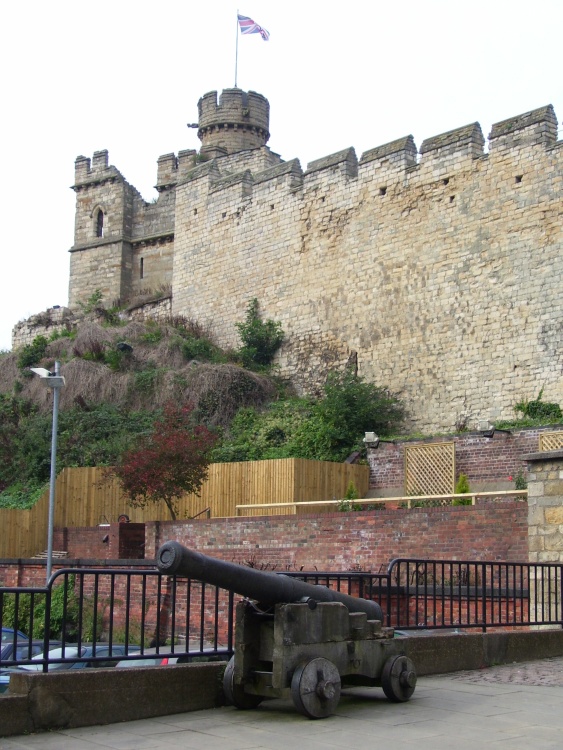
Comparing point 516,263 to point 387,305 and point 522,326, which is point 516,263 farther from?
point 387,305

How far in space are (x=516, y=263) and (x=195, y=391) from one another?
9828 mm

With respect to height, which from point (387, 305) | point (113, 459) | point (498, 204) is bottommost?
point (113, 459)

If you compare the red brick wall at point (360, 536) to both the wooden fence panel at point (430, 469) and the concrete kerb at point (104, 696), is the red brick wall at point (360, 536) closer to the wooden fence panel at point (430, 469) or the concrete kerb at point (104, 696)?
the wooden fence panel at point (430, 469)

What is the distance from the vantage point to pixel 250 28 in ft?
124

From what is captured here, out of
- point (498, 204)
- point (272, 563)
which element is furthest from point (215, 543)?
point (498, 204)

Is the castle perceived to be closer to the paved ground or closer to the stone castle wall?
the stone castle wall

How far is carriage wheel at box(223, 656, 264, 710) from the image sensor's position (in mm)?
7559

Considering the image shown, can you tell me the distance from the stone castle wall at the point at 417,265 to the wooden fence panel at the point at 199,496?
4.40m

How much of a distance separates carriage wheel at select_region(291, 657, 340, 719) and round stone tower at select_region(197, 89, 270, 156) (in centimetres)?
3400

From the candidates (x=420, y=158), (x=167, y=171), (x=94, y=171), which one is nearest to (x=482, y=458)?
(x=420, y=158)

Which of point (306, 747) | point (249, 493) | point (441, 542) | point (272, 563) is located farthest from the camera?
point (249, 493)

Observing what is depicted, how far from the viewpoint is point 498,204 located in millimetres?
25609

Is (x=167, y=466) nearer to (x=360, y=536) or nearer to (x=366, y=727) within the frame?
(x=360, y=536)

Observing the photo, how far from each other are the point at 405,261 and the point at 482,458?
7.72m
